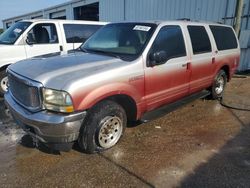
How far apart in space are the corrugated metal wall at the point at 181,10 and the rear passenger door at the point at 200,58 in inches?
212

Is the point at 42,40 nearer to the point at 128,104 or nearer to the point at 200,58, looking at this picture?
the point at 128,104

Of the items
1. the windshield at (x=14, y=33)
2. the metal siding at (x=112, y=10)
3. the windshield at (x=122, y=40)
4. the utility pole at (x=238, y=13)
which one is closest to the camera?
A: the windshield at (x=122, y=40)

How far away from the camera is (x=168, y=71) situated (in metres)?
4.30

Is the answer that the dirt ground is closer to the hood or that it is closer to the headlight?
the headlight

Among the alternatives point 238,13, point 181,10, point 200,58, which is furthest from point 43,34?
point 181,10

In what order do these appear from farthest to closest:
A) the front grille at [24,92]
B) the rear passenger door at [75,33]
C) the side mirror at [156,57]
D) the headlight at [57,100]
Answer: the rear passenger door at [75,33] → the side mirror at [156,57] → the front grille at [24,92] → the headlight at [57,100]

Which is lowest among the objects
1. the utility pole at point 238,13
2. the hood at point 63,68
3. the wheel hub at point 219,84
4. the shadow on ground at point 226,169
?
the shadow on ground at point 226,169

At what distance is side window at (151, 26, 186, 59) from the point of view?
416cm

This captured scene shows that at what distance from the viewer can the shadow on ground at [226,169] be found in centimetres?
305

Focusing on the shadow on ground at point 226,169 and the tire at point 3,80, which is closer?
the shadow on ground at point 226,169

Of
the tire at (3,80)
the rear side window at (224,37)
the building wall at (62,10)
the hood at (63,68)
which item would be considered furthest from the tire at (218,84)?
the building wall at (62,10)

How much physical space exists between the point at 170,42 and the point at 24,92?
8.33 ft

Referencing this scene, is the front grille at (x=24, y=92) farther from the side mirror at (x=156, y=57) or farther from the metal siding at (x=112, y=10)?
the metal siding at (x=112, y=10)

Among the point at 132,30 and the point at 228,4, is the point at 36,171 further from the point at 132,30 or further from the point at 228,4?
the point at 228,4
